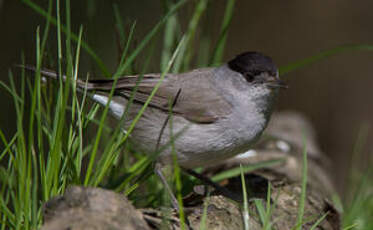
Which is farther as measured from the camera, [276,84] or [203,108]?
[203,108]

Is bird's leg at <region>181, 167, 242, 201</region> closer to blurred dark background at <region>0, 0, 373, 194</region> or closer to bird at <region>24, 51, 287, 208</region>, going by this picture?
bird at <region>24, 51, 287, 208</region>

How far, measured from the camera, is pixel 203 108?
3.18 m

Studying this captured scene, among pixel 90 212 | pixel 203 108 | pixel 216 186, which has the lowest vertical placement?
pixel 216 186

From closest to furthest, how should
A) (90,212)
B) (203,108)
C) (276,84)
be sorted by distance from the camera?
(90,212), (276,84), (203,108)

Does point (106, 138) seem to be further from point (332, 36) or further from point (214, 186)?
point (332, 36)

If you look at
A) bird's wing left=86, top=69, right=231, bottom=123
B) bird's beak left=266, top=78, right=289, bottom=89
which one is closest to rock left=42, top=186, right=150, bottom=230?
bird's wing left=86, top=69, right=231, bottom=123

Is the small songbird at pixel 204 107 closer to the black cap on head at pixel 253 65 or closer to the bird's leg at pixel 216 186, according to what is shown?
the black cap on head at pixel 253 65

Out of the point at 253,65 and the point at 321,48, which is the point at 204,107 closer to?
the point at 253,65

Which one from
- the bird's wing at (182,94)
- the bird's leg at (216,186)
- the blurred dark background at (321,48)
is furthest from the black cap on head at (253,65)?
the blurred dark background at (321,48)

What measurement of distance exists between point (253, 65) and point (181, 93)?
21.5 inches

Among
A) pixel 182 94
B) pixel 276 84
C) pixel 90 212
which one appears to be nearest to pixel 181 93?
pixel 182 94

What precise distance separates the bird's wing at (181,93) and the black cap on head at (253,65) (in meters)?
0.25

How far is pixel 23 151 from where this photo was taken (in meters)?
2.36

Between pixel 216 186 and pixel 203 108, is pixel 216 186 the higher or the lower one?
the lower one
